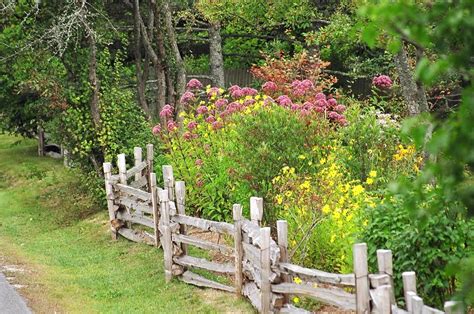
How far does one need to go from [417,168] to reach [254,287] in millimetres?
2952

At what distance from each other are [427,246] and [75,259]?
8.44 m

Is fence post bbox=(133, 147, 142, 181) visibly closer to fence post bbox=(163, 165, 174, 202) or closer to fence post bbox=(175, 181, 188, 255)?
fence post bbox=(163, 165, 174, 202)

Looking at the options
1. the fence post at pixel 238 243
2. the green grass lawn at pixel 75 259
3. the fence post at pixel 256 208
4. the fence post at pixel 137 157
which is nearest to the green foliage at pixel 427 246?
the fence post at pixel 256 208

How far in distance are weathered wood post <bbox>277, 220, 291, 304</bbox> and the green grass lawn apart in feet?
4.20

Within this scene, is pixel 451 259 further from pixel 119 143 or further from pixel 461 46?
pixel 119 143

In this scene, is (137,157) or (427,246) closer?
(427,246)

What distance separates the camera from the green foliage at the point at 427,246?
834 centimetres

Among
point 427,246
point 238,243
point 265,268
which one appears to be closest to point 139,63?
point 238,243

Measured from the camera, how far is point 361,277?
7781mm

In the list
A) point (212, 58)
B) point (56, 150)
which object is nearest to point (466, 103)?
point (212, 58)

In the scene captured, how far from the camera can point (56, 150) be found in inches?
1077

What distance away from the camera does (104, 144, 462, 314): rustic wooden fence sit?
25.4ft

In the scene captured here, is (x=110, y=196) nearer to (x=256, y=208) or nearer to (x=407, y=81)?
(x=407, y=81)

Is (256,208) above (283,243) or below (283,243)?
above
